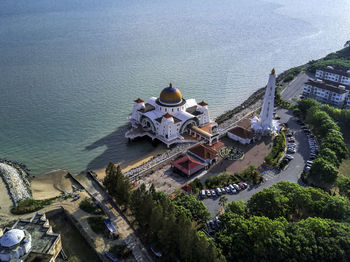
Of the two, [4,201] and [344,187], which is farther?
[344,187]

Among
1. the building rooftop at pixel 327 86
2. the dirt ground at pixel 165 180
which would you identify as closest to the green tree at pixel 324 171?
the dirt ground at pixel 165 180

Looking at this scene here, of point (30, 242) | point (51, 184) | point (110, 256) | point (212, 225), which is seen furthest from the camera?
point (51, 184)

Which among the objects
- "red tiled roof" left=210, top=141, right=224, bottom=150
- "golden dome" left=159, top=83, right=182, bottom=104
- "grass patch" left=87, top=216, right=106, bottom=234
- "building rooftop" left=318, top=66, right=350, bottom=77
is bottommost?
"red tiled roof" left=210, top=141, right=224, bottom=150

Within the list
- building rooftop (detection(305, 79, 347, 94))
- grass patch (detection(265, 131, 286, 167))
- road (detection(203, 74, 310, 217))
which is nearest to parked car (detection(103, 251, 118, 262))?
road (detection(203, 74, 310, 217))

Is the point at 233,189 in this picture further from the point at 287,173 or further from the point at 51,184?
the point at 51,184

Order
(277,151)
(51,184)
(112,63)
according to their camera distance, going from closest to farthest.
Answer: (51,184)
(277,151)
(112,63)

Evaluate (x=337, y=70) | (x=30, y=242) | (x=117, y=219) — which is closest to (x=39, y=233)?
(x=30, y=242)

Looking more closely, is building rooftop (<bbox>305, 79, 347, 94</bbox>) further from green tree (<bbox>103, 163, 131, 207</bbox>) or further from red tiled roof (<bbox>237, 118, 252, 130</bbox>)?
green tree (<bbox>103, 163, 131, 207</bbox>)

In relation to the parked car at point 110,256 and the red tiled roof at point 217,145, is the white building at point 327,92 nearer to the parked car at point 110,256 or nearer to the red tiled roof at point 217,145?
the red tiled roof at point 217,145

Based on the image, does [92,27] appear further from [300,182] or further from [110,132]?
[300,182]
